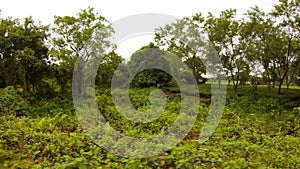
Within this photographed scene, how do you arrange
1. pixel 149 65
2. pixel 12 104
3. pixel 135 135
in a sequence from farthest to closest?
pixel 149 65 → pixel 12 104 → pixel 135 135

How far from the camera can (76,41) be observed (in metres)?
16.3

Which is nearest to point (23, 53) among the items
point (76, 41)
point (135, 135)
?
point (76, 41)

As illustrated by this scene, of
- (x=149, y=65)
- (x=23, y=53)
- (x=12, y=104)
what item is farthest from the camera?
(x=149, y=65)

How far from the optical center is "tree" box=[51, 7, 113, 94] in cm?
1623

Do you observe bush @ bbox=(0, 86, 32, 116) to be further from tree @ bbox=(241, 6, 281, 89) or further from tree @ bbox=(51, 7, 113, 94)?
tree @ bbox=(241, 6, 281, 89)

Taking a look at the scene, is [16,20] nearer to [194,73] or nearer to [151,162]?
[194,73]

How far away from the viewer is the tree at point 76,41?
53.3ft

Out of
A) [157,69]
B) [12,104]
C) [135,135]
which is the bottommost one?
[135,135]

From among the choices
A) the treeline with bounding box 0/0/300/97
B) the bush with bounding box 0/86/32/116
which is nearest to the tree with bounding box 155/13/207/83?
the treeline with bounding box 0/0/300/97

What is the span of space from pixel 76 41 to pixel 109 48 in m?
1.52

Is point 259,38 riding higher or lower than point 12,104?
higher

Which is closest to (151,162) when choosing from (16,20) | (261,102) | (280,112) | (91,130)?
(91,130)

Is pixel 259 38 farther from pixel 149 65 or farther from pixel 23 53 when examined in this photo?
pixel 23 53

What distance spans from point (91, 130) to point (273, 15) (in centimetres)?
1279
